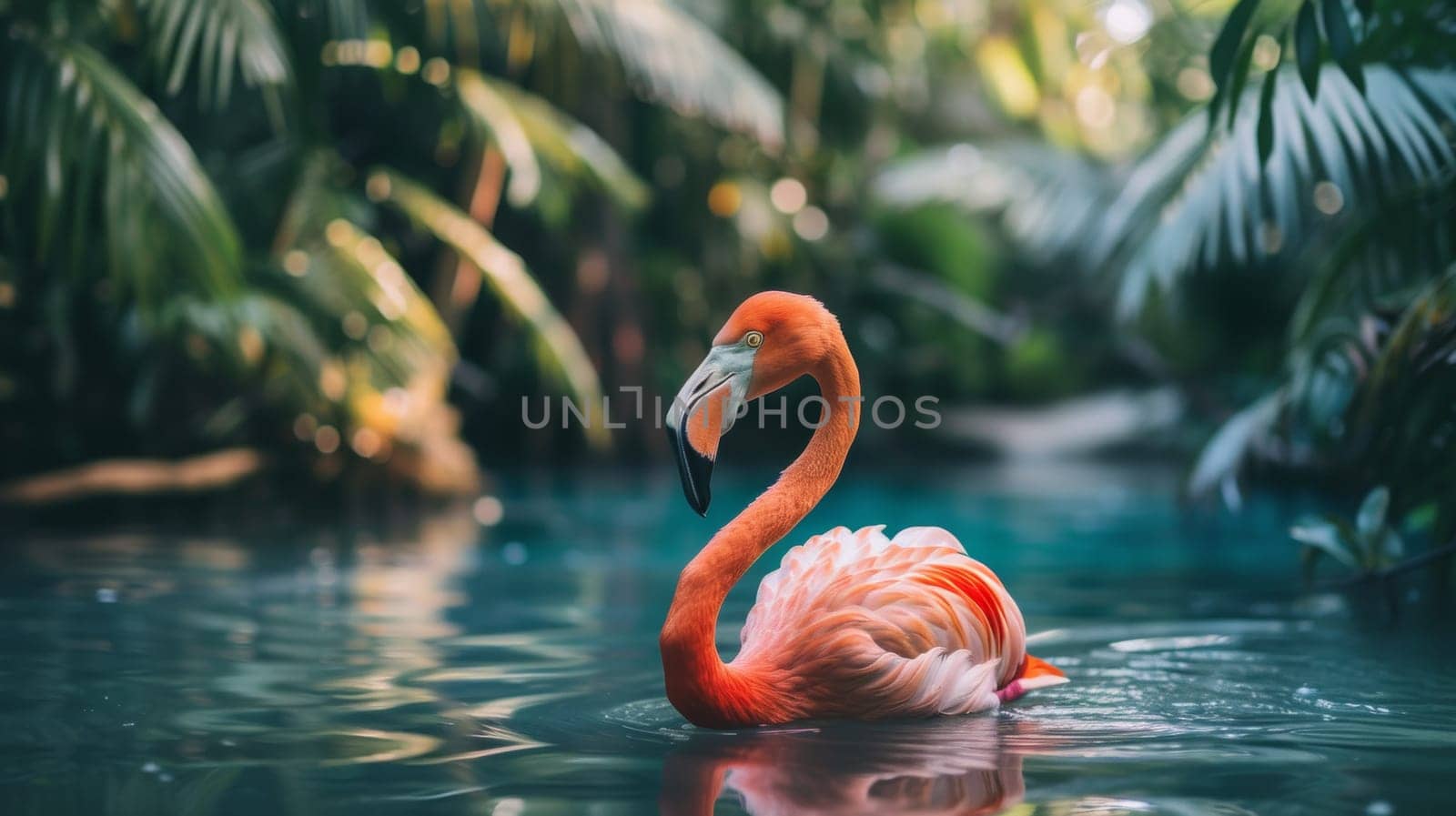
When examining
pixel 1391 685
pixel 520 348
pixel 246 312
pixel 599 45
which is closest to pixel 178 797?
pixel 1391 685

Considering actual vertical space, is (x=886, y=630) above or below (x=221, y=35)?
below

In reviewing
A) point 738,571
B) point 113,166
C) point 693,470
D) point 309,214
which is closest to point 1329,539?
point 738,571

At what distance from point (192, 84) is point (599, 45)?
2.65 meters

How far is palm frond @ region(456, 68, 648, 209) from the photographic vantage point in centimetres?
1072

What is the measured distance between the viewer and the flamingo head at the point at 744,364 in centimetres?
356

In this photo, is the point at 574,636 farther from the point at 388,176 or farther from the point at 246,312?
the point at 388,176

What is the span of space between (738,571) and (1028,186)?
731 cm

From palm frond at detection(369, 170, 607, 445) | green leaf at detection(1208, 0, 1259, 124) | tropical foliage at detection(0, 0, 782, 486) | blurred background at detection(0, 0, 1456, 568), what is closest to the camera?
green leaf at detection(1208, 0, 1259, 124)

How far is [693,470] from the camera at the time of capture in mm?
3506

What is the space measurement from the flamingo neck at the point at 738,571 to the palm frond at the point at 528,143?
7049mm

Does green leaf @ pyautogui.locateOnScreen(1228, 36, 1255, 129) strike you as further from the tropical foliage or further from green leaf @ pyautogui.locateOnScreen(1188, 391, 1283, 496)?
the tropical foliage

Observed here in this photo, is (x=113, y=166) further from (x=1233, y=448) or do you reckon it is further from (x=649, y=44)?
(x=649, y=44)

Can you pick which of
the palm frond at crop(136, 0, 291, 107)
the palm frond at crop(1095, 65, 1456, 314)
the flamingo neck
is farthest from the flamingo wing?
the palm frond at crop(136, 0, 291, 107)

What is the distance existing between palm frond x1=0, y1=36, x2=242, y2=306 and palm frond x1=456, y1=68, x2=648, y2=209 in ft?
15.0
